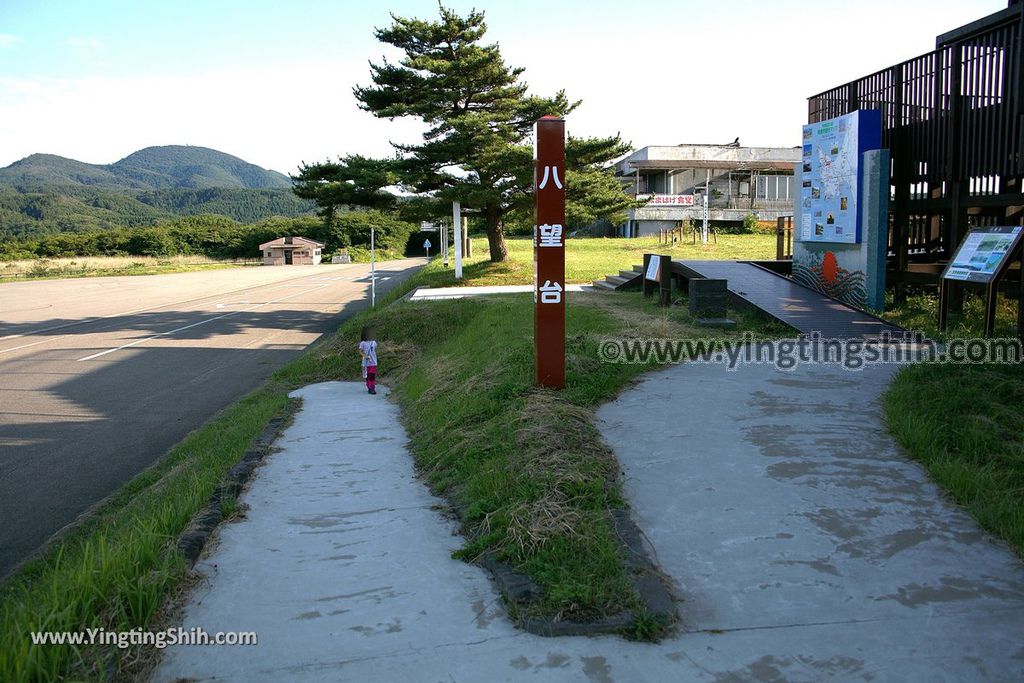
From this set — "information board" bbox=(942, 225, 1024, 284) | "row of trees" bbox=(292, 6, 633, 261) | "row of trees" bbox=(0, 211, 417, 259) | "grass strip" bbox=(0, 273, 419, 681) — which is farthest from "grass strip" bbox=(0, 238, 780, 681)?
"row of trees" bbox=(0, 211, 417, 259)

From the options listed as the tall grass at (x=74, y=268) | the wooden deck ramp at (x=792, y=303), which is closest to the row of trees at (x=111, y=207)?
the tall grass at (x=74, y=268)

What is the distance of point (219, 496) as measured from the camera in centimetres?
573

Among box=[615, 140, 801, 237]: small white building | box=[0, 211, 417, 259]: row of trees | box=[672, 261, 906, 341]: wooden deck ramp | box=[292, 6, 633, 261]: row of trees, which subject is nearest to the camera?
box=[672, 261, 906, 341]: wooden deck ramp

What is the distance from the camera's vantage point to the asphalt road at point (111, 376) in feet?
26.3

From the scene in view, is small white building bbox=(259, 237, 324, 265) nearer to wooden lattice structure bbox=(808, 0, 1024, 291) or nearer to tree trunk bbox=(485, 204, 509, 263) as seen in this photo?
tree trunk bbox=(485, 204, 509, 263)

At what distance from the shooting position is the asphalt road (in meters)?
8.01

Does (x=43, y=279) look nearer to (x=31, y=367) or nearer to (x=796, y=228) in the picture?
(x=31, y=367)

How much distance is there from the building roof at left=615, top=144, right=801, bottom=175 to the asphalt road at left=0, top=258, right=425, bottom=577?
22211 mm

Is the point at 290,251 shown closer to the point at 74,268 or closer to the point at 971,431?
the point at 74,268

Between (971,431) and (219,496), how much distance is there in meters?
5.73

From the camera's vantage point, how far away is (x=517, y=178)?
83.8 feet

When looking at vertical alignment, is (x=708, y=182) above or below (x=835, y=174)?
above

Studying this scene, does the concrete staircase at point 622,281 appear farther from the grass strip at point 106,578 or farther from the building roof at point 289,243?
the building roof at point 289,243

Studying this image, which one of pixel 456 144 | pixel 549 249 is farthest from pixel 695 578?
pixel 456 144
